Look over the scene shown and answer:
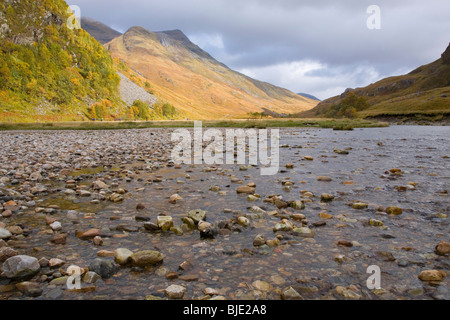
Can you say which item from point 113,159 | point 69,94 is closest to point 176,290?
point 113,159

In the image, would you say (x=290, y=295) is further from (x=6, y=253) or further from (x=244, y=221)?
(x=6, y=253)

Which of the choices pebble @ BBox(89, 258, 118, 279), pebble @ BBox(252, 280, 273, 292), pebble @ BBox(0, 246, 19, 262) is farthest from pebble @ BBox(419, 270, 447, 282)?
pebble @ BBox(0, 246, 19, 262)

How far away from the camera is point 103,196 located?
709cm

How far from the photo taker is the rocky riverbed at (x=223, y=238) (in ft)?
10.6

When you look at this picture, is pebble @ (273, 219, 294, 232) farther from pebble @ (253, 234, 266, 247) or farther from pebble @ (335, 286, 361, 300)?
pebble @ (335, 286, 361, 300)

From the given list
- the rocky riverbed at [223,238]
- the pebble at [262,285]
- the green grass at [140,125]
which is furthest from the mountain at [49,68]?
the pebble at [262,285]

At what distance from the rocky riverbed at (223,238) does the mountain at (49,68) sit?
90.5 meters

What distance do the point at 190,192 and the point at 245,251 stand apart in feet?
12.8

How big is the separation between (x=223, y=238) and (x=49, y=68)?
5279 inches

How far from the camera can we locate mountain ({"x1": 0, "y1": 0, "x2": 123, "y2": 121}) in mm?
90500

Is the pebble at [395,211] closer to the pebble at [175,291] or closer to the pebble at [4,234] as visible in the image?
the pebble at [175,291]

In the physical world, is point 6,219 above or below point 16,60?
below

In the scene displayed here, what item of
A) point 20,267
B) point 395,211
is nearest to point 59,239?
point 20,267
